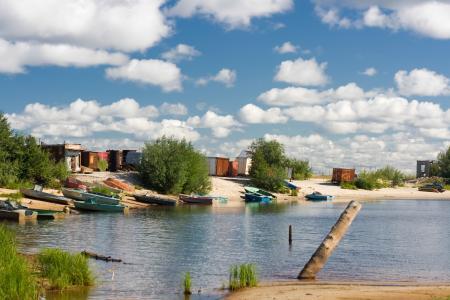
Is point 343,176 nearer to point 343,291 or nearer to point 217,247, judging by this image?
point 217,247

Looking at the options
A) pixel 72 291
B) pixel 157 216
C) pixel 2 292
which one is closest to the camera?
pixel 2 292

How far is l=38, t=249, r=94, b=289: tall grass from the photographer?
2139cm

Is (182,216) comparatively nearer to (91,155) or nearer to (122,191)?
(122,191)

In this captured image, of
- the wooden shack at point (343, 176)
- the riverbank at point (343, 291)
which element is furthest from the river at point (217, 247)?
the wooden shack at point (343, 176)

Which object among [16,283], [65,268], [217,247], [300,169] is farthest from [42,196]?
[300,169]

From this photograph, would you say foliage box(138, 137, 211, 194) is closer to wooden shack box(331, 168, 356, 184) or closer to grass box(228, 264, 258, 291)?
wooden shack box(331, 168, 356, 184)

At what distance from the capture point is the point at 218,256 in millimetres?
32781

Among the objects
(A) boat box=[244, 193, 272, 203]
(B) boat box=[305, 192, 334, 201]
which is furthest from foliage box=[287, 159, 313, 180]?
(A) boat box=[244, 193, 272, 203]

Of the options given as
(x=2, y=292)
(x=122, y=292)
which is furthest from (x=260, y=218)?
(x=2, y=292)

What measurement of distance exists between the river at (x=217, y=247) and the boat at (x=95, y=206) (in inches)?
90.7

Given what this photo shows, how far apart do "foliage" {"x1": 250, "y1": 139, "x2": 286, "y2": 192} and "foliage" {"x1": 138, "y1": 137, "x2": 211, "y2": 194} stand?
49.0 feet

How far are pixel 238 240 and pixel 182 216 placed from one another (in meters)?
18.6

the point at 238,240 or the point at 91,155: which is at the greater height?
the point at 91,155

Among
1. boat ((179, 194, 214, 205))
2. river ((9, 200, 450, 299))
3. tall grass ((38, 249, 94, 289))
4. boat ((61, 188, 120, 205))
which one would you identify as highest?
boat ((61, 188, 120, 205))
